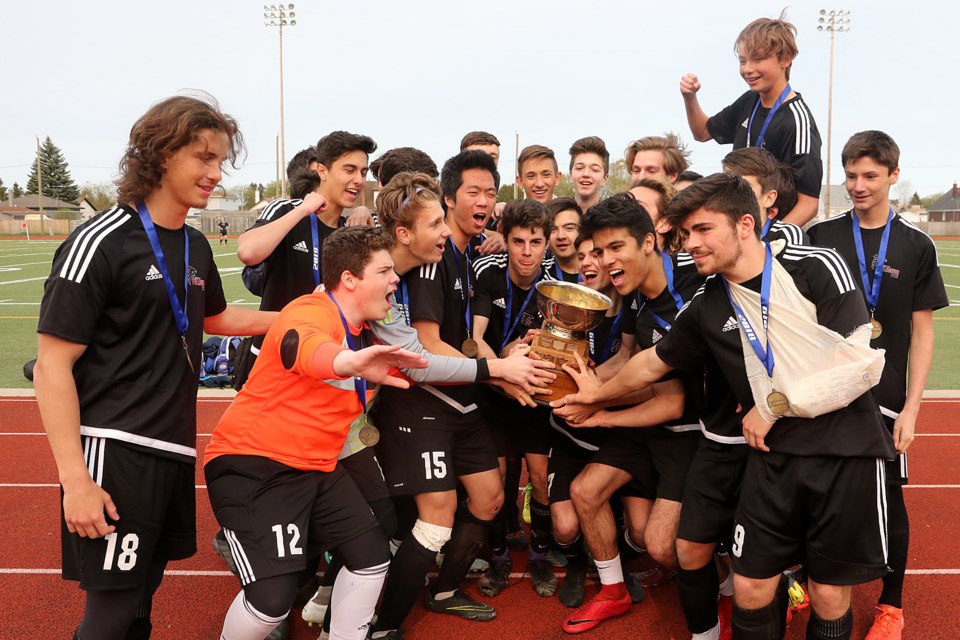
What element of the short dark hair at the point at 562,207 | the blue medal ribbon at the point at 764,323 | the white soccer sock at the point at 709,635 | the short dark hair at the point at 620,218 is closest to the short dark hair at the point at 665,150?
the short dark hair at the point at 562,207

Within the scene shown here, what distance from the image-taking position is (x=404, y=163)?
4.63 meters

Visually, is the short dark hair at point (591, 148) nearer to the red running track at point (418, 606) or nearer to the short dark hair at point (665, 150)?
the short dark hair at point (665, 150)

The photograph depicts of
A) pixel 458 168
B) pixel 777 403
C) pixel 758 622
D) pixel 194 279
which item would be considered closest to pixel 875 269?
pixel 777 403

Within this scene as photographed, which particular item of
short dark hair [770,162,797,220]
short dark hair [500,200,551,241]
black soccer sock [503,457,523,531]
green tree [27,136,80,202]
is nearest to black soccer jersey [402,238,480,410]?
short dark hair [500,200,551,241]

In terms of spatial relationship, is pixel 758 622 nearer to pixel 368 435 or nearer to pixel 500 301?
pixel 368 435

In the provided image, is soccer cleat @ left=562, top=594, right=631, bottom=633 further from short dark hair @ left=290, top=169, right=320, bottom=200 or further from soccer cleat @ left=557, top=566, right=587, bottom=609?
short dark hair @ left=290, top=169, right=320, bottom=200

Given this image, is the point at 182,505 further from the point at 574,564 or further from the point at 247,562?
the point at 574,564

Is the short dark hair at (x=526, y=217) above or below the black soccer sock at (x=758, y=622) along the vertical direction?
above

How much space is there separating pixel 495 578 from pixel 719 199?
8.35 feet

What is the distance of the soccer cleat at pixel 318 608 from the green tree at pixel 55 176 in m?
100

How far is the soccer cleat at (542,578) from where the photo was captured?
4.11 m

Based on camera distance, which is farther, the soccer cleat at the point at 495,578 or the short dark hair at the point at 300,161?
the short dark hair at the point at 300,161

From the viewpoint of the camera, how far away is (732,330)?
9.86ft

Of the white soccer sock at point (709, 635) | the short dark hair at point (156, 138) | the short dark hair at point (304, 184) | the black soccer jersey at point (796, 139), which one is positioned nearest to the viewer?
the short dark hair at point (156, 138)
